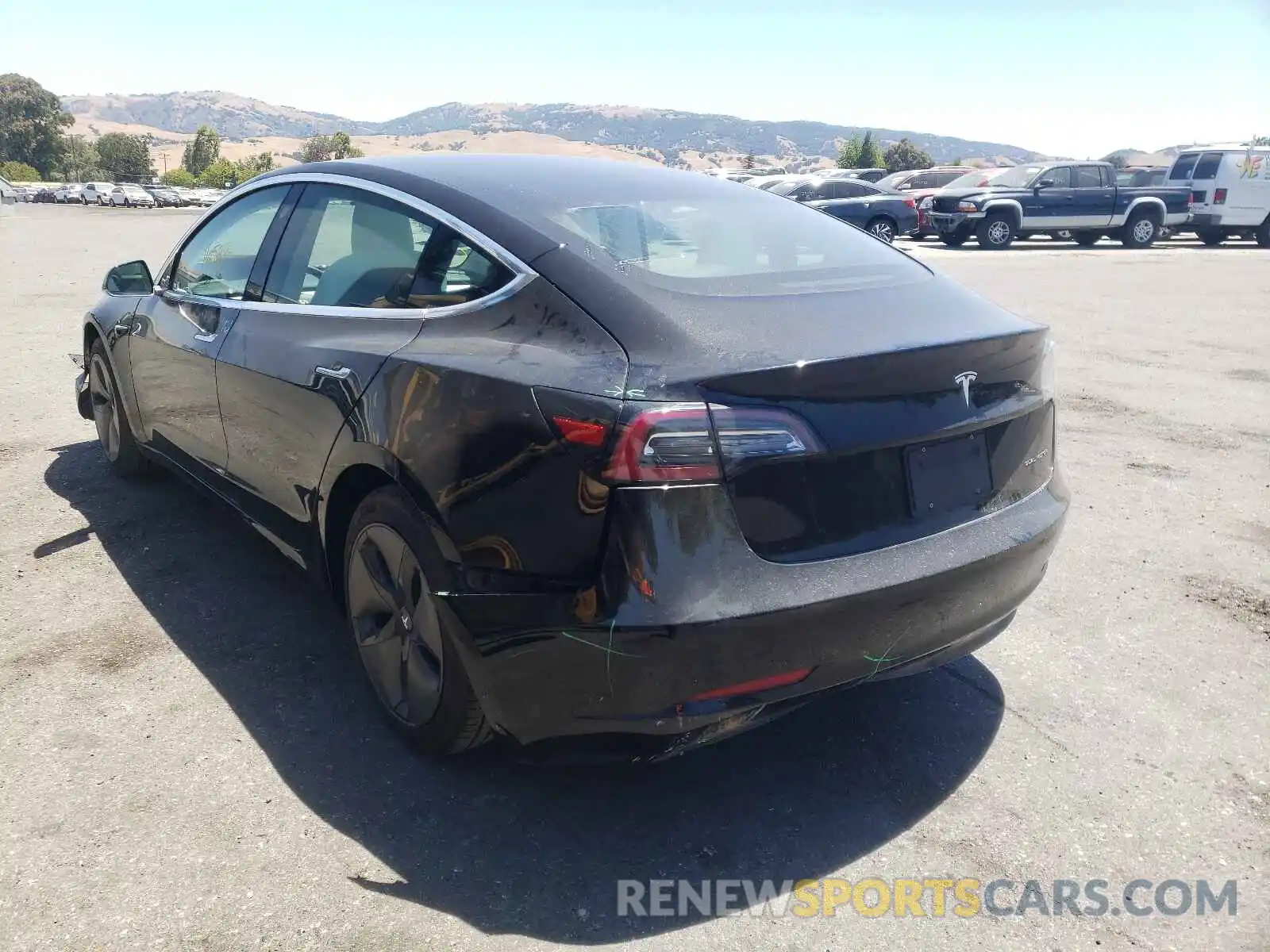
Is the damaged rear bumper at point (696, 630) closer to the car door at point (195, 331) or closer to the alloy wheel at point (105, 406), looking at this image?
the car door at point (195, 331)

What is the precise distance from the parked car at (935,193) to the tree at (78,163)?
4871 inches

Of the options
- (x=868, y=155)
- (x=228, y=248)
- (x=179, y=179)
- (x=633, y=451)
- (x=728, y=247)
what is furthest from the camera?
(x=179, y=179)

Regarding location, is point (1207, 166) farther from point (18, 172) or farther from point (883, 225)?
point (18, 172)

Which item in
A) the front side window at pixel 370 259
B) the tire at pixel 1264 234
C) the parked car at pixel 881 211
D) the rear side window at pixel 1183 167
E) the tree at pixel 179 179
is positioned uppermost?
the front side window at pixel 370 259

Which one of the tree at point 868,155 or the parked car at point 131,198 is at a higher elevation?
the tree at point 868,155

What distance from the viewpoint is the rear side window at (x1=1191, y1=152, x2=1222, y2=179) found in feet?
80.5

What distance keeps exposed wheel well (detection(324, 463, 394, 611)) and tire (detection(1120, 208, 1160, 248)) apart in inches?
987

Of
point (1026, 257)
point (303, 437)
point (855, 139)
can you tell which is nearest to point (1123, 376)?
point (303, 437)

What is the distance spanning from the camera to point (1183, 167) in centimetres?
2542

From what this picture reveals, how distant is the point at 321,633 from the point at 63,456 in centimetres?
310

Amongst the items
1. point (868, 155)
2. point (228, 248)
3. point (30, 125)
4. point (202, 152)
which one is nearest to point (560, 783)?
point (228, 248)

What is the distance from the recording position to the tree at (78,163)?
12550 centimetres

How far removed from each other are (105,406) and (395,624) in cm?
339

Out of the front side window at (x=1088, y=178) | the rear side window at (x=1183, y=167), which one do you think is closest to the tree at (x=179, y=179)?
the front side window at (x=1088, y=178)
